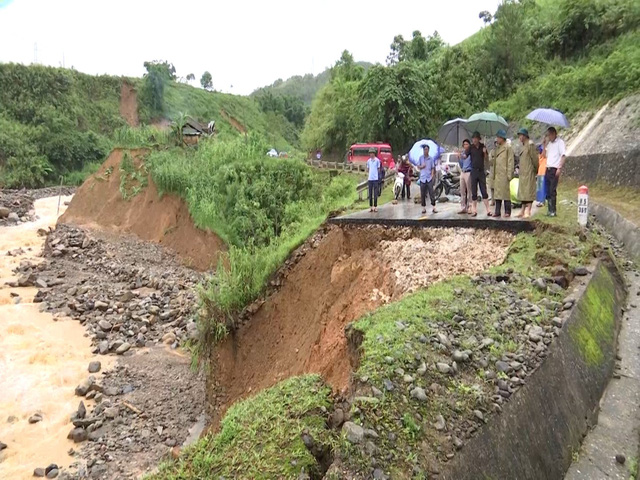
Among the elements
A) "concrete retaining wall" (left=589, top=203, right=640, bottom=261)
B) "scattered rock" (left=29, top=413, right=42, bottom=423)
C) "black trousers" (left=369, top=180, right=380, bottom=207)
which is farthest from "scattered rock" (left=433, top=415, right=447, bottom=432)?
"scattered rock" (left=29, top=413, right=42, bottom=423)

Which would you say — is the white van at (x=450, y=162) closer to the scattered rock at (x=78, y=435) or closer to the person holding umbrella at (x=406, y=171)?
the person holding umbrella at (x=406, y=171)

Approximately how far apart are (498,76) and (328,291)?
90.4 feet

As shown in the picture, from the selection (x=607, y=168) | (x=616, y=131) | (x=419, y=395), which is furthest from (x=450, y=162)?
(x=419, y=395)

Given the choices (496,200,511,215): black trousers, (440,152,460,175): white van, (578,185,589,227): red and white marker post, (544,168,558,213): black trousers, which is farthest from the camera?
(440,152,460,175): white van

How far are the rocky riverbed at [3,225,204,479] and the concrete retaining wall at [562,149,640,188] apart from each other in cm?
1145

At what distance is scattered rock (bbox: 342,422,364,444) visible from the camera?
142 inches

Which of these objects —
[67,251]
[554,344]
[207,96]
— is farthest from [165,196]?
[207,96]

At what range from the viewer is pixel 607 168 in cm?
1390

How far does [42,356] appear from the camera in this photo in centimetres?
1285

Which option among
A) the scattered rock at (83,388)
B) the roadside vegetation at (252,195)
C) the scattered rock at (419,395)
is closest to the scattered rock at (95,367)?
the scattered rock at (83,388)

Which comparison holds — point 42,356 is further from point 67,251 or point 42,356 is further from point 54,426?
point 67,251

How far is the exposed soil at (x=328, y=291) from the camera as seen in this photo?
7910mm

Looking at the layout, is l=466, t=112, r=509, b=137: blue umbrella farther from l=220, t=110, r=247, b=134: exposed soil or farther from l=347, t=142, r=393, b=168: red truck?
l=220, t=110, r=247, b=134: exposed soil

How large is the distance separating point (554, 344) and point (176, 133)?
25420 millimetres
